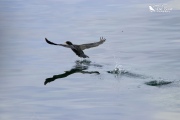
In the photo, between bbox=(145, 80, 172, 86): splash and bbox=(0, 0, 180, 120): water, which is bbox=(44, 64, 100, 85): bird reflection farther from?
bbox=(145, 80, 172, 86): splash

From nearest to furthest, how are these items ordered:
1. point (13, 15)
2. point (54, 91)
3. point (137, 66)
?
point (54, 91)
point (137, 66)
point (13, 15)

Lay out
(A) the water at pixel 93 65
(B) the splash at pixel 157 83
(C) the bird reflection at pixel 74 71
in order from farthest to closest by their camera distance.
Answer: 1. (C) the bird reflection at pixel 74 71
2. (B) the splash at pixel 157 83
3. (A) the water at pixel 93 65

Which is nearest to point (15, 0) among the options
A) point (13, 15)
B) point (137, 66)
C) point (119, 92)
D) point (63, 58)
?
point (13, 15)

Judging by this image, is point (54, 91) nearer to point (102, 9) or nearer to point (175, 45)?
point (175, 45)

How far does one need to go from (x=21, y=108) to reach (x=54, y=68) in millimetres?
4963

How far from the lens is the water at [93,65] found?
19.2 m

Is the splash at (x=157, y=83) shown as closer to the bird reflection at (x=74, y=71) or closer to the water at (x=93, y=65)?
the water at (x=93, y=65)

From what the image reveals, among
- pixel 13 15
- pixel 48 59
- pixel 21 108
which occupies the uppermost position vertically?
pixel 13 15

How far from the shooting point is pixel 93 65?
80.6 feet

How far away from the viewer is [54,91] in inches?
840

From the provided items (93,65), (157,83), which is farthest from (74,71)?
(157,83)

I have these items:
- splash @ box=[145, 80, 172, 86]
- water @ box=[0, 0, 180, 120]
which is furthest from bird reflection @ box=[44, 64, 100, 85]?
splash @ box=[145, 80, 172, 86]

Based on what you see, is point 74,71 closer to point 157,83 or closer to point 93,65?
point 93,65

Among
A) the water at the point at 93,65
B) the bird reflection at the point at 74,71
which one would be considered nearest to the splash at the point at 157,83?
the water at the point at 93,65
